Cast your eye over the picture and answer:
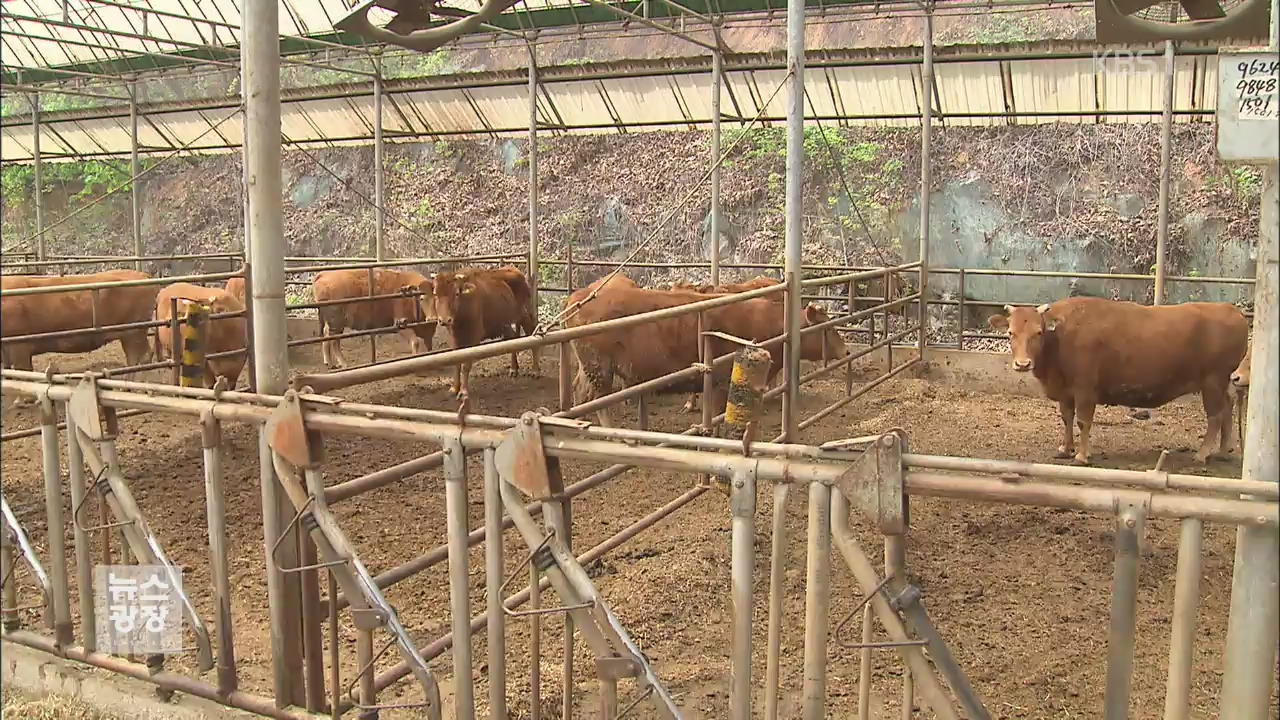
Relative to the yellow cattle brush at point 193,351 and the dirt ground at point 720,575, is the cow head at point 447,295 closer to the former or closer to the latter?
the dirt ground at point 720,575

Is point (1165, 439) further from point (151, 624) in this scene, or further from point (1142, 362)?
point (151, 624)

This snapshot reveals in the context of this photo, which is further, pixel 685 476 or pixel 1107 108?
pixel 1107 108

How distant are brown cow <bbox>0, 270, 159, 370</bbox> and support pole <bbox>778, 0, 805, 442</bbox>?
4.48 meters

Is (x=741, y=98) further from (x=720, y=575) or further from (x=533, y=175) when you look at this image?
(x=720, y=575)

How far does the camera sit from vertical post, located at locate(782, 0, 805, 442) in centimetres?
609

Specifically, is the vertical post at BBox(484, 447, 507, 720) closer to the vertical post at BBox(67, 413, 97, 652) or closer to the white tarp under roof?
the vertical post at BBox(67, 413, 97, 652)

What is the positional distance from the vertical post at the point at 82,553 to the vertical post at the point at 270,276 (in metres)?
0.68

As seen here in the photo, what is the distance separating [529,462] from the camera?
99.6 inches

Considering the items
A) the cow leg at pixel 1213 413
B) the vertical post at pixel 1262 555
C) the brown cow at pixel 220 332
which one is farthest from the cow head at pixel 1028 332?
the brown cow at pixel 220 332

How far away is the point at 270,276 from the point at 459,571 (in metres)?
1.12

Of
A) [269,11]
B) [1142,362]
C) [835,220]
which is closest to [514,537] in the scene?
[269,11]

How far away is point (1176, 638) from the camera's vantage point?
2100 mm

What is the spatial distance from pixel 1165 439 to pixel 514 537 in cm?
586

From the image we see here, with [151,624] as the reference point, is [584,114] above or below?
above
